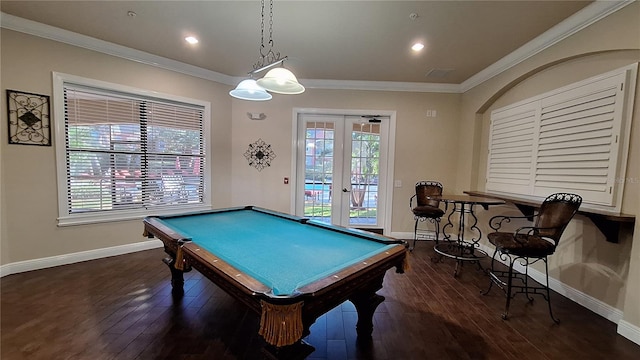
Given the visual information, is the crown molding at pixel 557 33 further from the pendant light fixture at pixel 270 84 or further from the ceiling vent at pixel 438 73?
the pendant light fixture at pixel 270 84


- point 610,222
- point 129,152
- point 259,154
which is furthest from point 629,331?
point 129,152

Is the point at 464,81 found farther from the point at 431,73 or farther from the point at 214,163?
the point at 214,163

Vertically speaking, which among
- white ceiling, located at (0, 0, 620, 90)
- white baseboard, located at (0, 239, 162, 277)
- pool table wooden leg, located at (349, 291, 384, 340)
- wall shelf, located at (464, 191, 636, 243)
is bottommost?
white baseboard, located at (0, 239, 162, 277)

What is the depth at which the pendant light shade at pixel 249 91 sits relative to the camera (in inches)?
94.6

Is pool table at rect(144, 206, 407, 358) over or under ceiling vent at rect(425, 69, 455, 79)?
under

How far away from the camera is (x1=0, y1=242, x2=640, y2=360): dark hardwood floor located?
1.86 meters

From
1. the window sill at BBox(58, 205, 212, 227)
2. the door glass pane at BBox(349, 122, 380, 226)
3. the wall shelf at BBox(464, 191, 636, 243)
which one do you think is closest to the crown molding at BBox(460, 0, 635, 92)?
the wall shelf at BBox(464, 191, 636, 243)

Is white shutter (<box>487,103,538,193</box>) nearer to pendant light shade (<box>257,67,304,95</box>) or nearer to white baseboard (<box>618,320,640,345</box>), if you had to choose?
white baseboard (<box>618,320,640,345</box>)

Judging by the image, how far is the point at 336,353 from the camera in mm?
1847

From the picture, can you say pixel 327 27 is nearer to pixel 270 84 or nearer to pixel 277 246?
pixel 270 84

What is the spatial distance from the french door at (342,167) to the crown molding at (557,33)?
181 centimetres

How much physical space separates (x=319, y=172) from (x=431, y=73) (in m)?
2.49

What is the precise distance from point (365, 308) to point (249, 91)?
219cm

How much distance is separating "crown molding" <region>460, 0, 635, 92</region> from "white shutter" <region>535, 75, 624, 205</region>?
57cm
